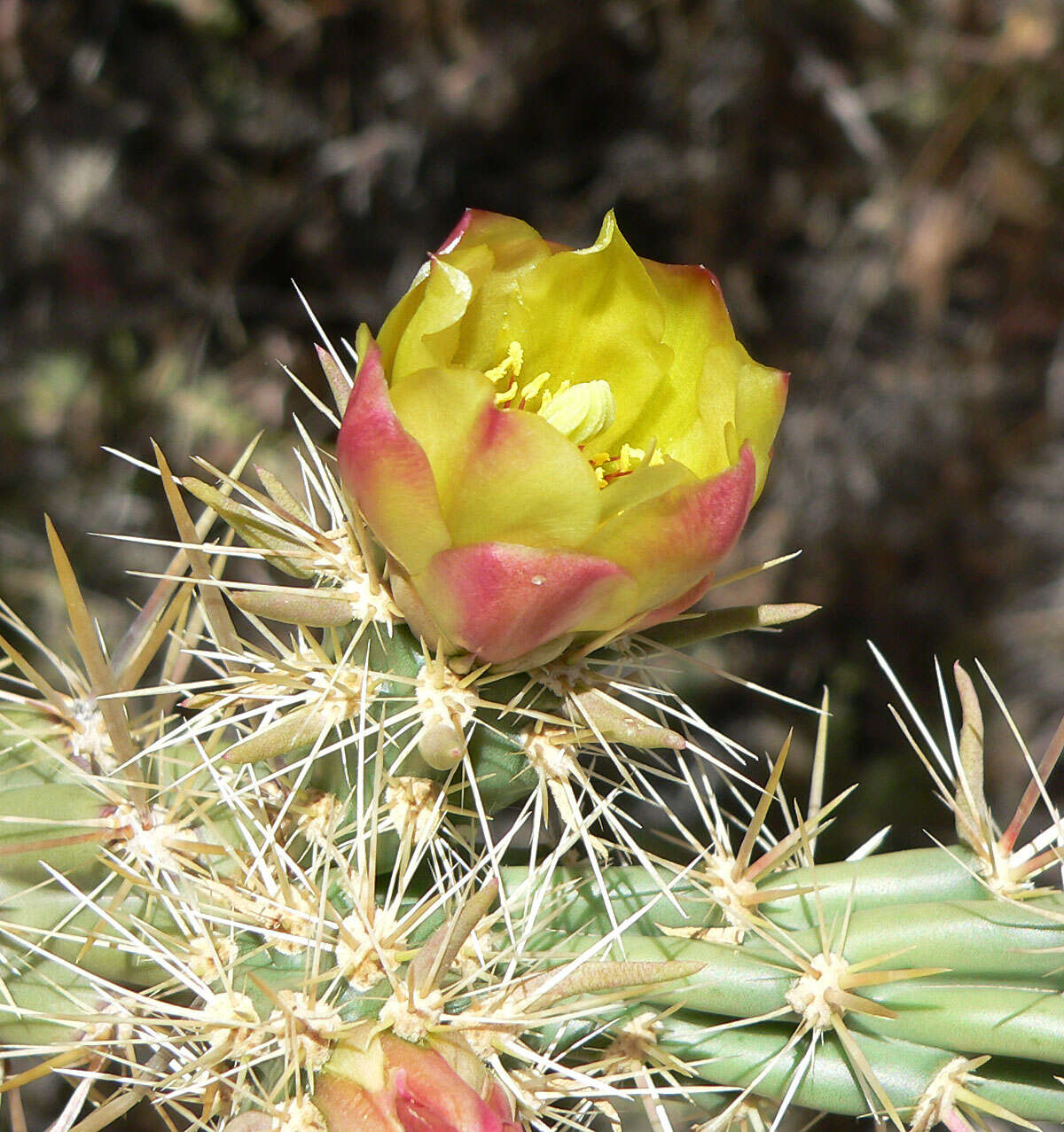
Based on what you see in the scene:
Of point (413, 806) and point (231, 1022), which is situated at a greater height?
point (413, 806)

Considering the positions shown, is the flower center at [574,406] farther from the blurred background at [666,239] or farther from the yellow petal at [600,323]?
the blurred background at [666,239]

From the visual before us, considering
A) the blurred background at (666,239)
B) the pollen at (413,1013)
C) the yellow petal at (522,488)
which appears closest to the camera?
the yellow petal at (522,488)

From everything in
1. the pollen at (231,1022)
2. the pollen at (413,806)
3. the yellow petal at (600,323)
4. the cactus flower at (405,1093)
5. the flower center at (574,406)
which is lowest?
the pollen at (231,1022)

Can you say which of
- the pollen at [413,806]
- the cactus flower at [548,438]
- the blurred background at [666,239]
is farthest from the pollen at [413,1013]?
the blurred background at [666,239]

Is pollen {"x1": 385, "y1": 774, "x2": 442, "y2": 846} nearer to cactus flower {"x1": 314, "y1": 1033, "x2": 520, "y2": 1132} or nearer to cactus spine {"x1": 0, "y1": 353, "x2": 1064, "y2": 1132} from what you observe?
cactus spine {"x1": 0, "y1": 353, "x2": 1064, "y2": 1132}

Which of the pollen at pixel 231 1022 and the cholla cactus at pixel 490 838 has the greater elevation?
the cholla cactus at pixel 490 838

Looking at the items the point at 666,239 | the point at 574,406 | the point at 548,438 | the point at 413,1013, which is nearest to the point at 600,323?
the point at 574,406

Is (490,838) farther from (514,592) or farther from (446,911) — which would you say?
(514,592)

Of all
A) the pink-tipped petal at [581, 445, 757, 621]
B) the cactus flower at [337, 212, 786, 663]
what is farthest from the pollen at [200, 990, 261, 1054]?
the pink-tipped petal at [581, 445, 757, 621]
